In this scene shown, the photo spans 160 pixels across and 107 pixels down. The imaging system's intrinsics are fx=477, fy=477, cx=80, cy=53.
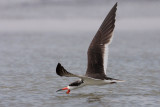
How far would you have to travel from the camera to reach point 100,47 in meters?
11.4

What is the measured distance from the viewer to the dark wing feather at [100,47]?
10953 mm

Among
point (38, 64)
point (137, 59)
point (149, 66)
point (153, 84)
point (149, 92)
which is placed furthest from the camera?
point (137, 59)

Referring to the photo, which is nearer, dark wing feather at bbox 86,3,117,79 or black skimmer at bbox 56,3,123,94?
black skimmer at bbox 56,3,123,94

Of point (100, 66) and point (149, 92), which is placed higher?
point (100, 66)

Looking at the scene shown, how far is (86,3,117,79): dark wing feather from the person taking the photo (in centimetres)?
1095

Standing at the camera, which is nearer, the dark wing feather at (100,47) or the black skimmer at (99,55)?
the black skimmer at (99,55)

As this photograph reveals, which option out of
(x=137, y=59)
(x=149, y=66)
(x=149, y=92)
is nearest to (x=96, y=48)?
(x=149, y=92)

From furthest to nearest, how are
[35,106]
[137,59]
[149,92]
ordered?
[137,59] → [149,92] → [35,106]

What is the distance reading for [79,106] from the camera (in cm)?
954

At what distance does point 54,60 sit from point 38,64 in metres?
1.88

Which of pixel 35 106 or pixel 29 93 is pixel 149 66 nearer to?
pixel 29 93

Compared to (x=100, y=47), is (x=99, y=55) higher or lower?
lower

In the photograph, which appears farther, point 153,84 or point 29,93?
point 153,84

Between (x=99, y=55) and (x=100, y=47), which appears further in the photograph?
(x=100, y=47)
